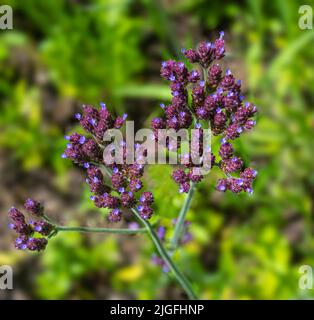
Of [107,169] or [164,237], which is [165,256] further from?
[107,169]

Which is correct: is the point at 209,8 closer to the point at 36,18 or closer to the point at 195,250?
the point at 36,18

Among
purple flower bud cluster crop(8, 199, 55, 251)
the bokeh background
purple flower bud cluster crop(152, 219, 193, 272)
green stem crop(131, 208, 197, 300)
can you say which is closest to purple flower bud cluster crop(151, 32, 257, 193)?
green stem crop(131, 208, 197, 300)

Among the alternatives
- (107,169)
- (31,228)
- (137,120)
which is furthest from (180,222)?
(137,120)

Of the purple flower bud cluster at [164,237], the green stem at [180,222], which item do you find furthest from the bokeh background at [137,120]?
the green stem at [180,222]

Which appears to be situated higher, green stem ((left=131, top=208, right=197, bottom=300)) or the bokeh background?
the bokeh background

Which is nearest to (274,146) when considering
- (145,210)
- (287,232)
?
(287,232)

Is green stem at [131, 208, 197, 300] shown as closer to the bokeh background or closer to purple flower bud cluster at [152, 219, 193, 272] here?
purple flower bud cluster at [152, 219, 193, 272]

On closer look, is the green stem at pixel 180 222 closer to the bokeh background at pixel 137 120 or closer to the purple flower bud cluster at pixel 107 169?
the purple flower bud cluster at pixel 107 169
